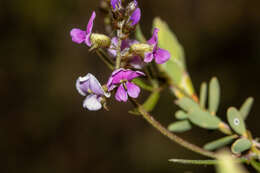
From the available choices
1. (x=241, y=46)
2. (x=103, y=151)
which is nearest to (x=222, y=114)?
(x=241, y=46)

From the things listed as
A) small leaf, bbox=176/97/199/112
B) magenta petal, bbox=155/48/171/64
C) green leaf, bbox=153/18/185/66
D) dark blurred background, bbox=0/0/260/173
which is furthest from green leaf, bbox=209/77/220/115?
dark blurred background, bbox=0/0/260/173

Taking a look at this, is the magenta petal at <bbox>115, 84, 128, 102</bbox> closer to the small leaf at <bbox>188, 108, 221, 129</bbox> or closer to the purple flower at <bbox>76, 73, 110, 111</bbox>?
the purple flower at <bbox>76, 73, 110, 111</bbox>

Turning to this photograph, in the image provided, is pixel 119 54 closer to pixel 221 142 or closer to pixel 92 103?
pixel 92 103

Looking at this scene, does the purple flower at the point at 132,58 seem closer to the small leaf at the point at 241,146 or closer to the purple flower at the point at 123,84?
the purple flower at the point at 123,84

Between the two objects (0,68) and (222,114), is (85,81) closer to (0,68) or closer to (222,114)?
(222,114)

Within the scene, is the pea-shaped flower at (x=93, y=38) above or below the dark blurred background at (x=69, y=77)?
below

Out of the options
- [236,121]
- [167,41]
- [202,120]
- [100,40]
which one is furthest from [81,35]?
[236,121]

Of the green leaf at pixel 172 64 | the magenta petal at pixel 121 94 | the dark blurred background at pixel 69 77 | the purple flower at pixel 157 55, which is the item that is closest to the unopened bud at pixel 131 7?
the purple flower at pixel 157 55
